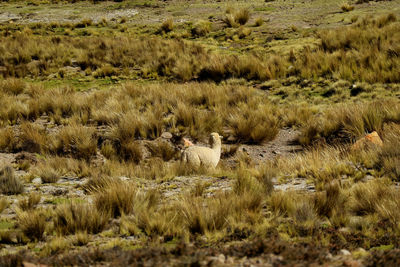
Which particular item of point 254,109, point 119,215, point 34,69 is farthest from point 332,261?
point 34,69

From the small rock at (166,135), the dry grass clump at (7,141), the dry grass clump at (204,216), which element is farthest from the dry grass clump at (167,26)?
the dry grass clump at (204,216)

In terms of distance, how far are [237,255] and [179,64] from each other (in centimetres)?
1211

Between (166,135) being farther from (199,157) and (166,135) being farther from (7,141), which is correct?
(7,141)

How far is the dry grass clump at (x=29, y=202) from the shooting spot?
483 centimetres

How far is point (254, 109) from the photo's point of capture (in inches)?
414

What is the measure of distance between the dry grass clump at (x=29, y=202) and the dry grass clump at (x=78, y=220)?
69cm

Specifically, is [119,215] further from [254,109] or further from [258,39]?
Result: [258,39]

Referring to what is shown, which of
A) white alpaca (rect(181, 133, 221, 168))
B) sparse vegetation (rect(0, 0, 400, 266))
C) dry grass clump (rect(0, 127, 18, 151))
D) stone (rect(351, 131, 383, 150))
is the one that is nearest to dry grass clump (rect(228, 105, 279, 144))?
sparse vegetation (rect(0, 0, 400, 266))

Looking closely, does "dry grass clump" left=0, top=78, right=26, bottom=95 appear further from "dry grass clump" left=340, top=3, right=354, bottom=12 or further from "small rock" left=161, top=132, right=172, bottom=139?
"dry grass clump" left=340, top=3, right=354, bottom=12

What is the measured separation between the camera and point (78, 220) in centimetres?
420

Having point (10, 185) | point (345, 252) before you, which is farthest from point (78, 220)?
point (345, 252)

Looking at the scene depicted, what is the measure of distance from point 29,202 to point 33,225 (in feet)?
3.06

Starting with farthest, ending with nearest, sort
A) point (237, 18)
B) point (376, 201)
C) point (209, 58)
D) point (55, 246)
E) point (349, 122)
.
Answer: point (237, 18)
point (209, 58)
point (349, 122)
point (376, 201)
point (55, 246)

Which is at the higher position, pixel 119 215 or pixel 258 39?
pixel 258 39
